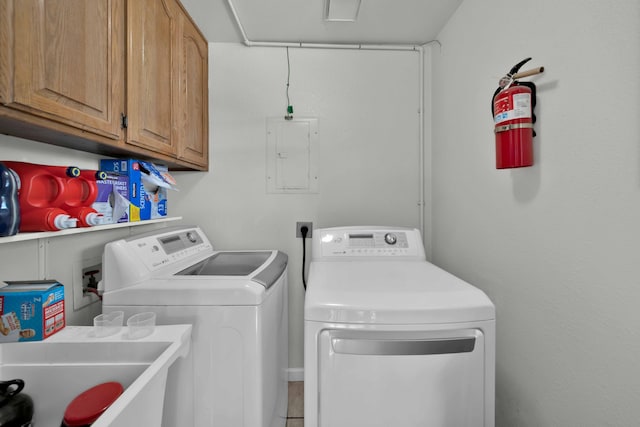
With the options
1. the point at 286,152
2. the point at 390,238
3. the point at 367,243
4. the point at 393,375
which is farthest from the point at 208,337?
the point at 286,152

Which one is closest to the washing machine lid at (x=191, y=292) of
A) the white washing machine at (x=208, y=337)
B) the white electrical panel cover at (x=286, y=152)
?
the white washing machine at (x=208, y=337)

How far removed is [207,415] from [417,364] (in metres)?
0.84

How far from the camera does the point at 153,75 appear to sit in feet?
4.24

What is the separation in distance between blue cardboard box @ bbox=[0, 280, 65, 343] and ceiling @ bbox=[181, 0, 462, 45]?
160cm

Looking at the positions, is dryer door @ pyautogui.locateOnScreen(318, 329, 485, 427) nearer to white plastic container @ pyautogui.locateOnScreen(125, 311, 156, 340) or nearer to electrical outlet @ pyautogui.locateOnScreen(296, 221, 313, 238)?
white plastic container @ pyautogui.locateOnScreen(125, 311, 156, 340)

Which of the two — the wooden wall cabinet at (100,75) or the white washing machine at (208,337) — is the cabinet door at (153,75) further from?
the white washing machine at (208,337)

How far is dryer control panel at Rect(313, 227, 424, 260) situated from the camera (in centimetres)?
161

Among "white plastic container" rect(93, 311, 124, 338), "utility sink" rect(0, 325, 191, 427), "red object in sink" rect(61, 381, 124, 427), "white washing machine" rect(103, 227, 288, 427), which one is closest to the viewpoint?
"red object in sink" rect(61, 381, 124, 427)

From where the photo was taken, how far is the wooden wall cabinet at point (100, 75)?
708 millimetres

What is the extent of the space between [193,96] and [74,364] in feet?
4.91

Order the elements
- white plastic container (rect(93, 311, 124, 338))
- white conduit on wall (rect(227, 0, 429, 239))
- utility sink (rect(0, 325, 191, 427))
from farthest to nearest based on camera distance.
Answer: white conduit on wall (rect(227, 0, 429, 239)) → white plastic container (rect(93, 311, 124, 338)) → utility sink (rect(0, 325, 191, 427))

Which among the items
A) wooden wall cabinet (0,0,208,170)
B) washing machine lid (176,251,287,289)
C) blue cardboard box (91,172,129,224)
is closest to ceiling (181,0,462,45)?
wooden wall cabinet (0,0,208,170)

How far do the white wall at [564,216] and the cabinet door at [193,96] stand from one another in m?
1.64

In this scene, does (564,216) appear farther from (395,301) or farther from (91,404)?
(91,404)
